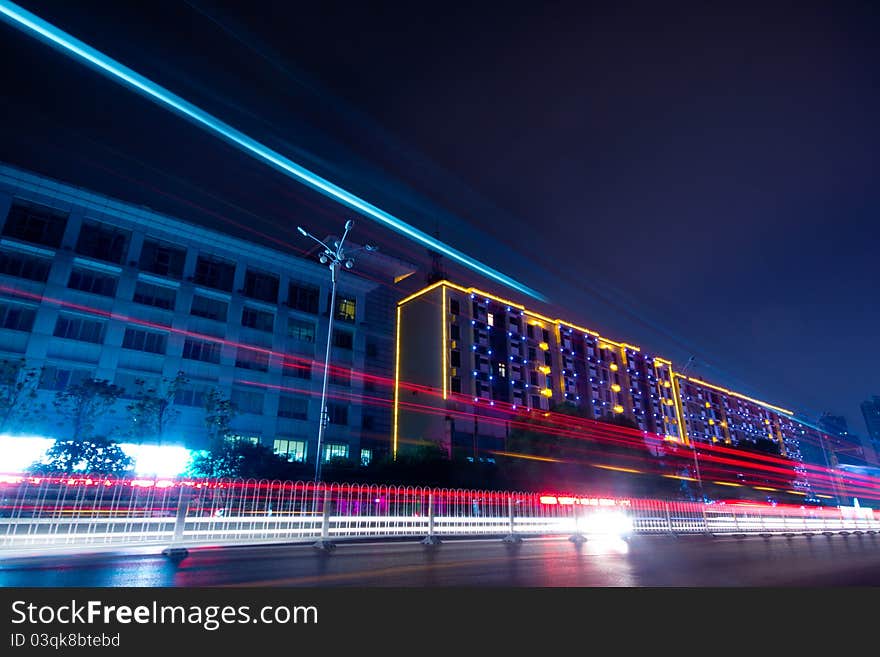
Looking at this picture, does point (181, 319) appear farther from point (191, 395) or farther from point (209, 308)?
point (191, 395)

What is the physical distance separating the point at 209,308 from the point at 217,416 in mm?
9622

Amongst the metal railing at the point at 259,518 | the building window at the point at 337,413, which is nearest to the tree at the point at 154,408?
the building window at the point at 337,413

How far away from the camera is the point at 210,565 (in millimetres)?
7934

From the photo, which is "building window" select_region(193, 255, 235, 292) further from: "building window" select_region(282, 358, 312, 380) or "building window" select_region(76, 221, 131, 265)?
"building window" select_region(282, 358, 312, 380)

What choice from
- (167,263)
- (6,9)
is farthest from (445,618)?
(167,263)

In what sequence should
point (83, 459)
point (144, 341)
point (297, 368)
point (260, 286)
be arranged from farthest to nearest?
Result: point (260, 286), point (297, 368), point (144, 341), point (83, 459)

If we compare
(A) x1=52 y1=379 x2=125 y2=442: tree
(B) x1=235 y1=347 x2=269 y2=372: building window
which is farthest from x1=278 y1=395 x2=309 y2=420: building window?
(A) x1=52 y1=379 x2=125 y2=442: tree

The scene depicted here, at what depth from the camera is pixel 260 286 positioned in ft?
132

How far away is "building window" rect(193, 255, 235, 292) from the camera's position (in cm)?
3741

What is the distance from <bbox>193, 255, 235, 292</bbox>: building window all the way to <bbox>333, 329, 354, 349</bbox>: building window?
10.1 metres

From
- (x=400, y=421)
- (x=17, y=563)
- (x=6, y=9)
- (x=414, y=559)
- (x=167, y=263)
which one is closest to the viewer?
(x=17, y=563)

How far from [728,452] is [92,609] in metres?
73.4

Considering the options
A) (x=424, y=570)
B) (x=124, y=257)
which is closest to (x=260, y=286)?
(x=124, y=257)

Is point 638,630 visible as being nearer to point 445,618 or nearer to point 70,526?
point 445,618
